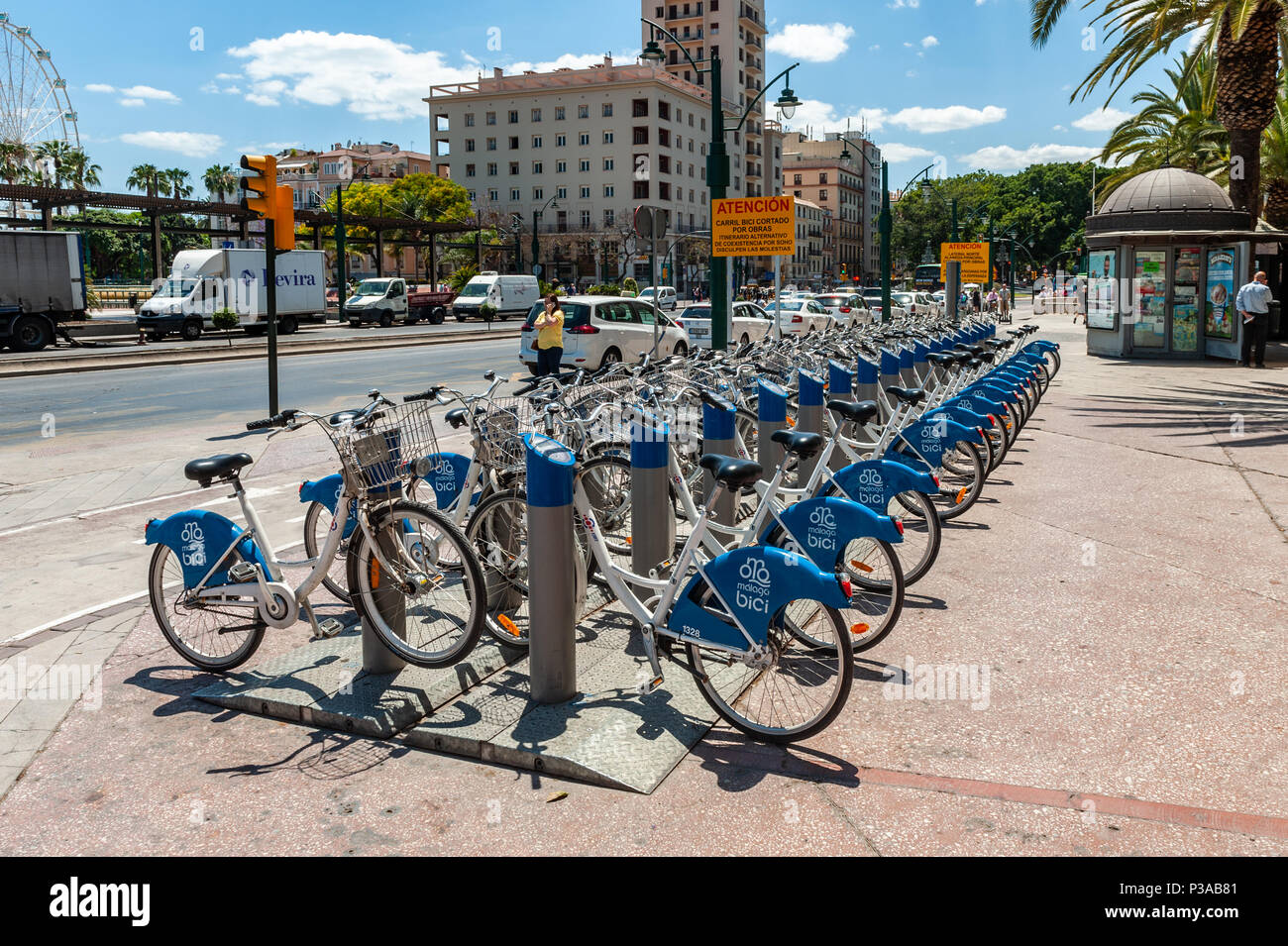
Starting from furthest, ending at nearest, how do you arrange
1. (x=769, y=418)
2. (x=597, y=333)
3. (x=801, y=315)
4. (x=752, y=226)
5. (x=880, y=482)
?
1. (x=801, y=315)
2. (x=597, y=333)
3. (x=752, y=226)
4. (x=769, y=418)
5. (x=880, y=482)

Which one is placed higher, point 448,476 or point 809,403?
point 809,403

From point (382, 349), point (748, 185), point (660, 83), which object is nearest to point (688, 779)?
point (382, 349)

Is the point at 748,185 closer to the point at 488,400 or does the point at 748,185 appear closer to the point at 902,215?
the point at 902,215

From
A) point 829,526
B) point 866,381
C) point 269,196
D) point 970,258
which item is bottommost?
point 829,526

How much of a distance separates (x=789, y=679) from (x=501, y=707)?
3.74ft

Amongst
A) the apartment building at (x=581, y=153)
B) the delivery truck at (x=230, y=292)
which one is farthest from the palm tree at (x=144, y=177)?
the delivery truck at (x=230, y=292)

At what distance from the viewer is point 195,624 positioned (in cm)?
480

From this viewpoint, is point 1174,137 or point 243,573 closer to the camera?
point 243,573

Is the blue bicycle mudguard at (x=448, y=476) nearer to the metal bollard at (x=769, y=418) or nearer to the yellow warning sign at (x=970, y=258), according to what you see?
the metal bollard at (x=769, y=418)

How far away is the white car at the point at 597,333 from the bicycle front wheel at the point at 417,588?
13634mm

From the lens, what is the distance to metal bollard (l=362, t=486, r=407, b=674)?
14.5ft

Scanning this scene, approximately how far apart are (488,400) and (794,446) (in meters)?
1.69

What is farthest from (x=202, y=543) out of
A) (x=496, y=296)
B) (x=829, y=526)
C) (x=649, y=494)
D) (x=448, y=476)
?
(x=496, y=296)

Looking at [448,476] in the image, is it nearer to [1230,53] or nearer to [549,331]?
[549,331]
